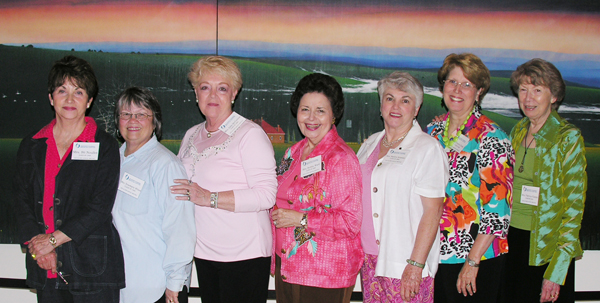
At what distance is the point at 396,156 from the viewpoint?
2.03 m

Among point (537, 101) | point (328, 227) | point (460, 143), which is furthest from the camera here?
point (537, 101)

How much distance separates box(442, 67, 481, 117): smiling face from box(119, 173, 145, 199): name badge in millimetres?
1698

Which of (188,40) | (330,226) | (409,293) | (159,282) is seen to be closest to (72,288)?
(159,282)

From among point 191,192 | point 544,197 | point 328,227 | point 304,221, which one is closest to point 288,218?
point 304,221

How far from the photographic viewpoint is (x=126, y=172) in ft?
6.69

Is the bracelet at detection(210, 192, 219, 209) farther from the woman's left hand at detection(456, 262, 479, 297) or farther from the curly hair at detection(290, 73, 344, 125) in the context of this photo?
the woman's left hand at detection(456, 262, 479, 297)

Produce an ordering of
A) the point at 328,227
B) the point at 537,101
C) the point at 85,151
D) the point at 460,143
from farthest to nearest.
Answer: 1. the point at 537,101
2. the point at 460,143
3. the point at 85,151
4. the point at 328,227

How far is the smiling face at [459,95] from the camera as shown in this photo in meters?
2.23

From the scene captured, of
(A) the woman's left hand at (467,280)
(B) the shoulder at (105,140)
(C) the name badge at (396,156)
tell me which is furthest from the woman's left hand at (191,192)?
(A) the woman's left hand at (467,280)

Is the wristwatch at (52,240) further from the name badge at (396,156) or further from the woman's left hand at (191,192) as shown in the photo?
the name badge at (396,156)

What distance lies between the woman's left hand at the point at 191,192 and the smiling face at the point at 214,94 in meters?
0.43

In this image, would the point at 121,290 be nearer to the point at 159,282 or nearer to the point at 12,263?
the point at 159,282

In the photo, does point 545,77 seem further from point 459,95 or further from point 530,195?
point 530,195

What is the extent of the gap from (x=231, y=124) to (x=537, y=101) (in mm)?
1795
